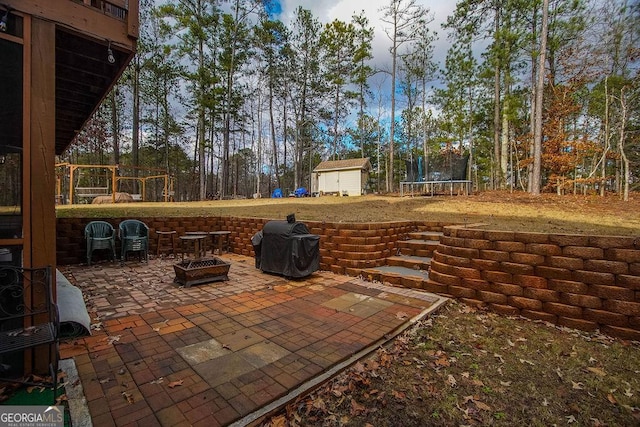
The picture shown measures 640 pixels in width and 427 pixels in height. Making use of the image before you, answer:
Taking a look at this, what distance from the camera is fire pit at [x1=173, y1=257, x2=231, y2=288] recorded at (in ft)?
14.2

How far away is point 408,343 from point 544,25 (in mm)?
11970

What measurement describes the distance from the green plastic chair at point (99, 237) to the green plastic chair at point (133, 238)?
0.58 feet

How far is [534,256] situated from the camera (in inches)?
131

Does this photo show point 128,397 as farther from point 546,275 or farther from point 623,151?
point 623,151

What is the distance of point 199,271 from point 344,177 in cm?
1768

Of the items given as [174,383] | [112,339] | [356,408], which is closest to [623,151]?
[356,408]

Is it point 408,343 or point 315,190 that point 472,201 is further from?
point 315,190

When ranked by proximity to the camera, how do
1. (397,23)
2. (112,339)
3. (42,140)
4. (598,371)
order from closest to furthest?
(42,140), (598,371), (112,339), (397,23)

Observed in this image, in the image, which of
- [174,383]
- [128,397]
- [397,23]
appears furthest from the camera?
[397,23]

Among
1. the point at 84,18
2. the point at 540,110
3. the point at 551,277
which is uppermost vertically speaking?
the point at 540,110

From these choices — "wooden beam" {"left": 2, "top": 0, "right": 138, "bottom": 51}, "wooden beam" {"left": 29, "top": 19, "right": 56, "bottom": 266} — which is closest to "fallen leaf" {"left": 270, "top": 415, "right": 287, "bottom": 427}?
"wooden beam" {"left": 29, "top": 19, "right": 56, "bottom": 266}

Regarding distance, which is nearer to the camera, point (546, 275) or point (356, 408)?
point (356, 408)

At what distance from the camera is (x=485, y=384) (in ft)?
7.07

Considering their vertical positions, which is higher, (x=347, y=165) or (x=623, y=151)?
(x=347, y=165)
